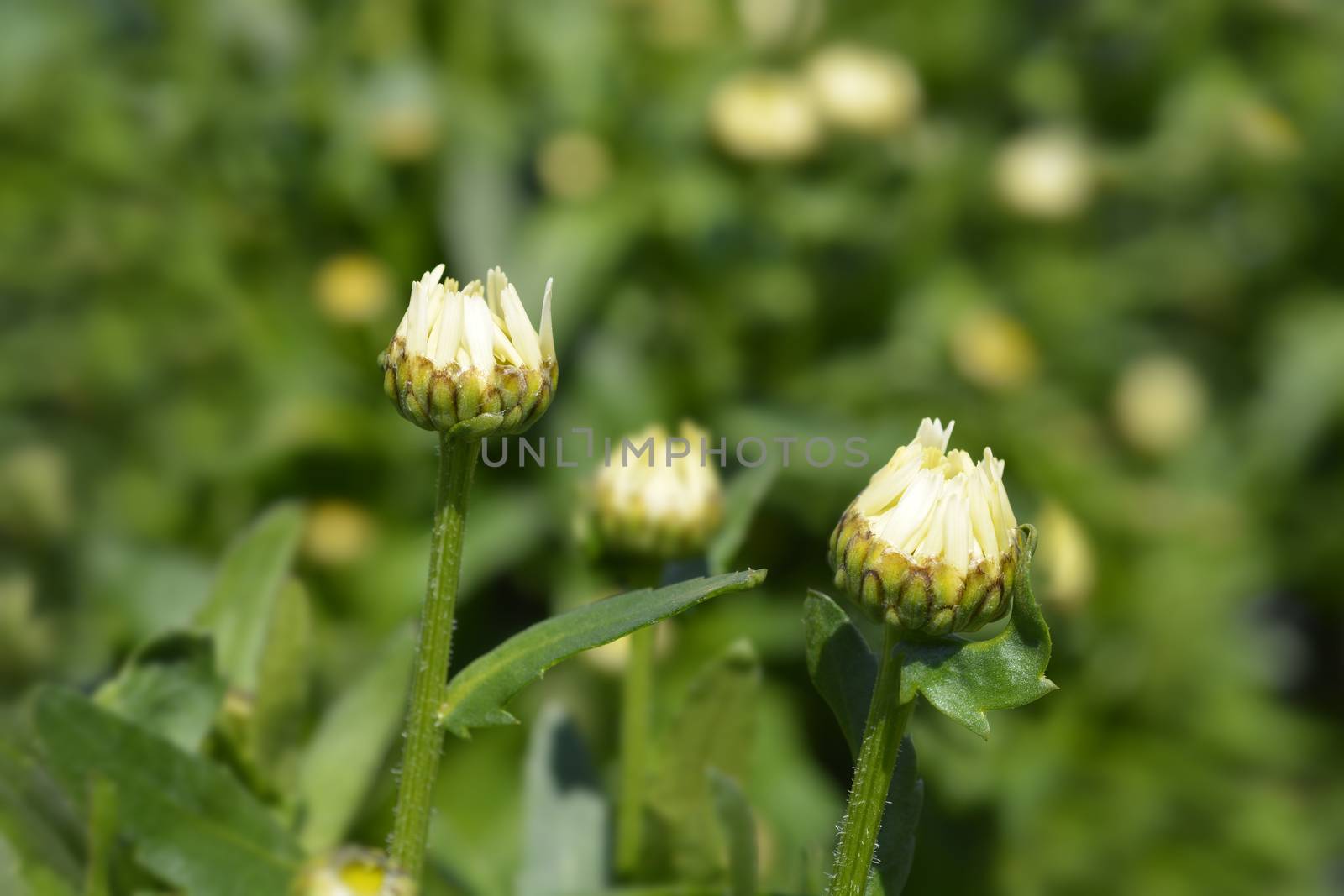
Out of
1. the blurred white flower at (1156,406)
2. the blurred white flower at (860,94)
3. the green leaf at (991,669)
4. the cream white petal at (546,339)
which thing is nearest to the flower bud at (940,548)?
the green leaf at (991,669)

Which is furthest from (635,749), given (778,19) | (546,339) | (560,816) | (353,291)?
(778,19)

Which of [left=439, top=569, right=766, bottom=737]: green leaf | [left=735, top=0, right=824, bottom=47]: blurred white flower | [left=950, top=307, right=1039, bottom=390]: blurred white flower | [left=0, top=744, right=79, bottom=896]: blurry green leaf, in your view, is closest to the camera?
[left=439, top=569, right=766, bottom=737]: green leaf

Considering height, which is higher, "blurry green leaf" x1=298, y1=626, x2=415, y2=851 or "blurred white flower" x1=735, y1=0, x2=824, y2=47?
"blurred white flower" x1=735, y1=0, x2=824, y2=47

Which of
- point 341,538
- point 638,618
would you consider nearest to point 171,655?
point 638,618

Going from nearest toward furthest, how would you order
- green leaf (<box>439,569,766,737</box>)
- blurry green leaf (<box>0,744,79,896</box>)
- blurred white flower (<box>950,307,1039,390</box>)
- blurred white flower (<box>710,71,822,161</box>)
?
green leaf (<box>439,569,766,737</box>)
blurry green leaf (<box>0,744,79,896</box>)
blurred white flower (<box>710,71,822,161</box>)
blurred white flower (<box>950,307,1039,390</box>)

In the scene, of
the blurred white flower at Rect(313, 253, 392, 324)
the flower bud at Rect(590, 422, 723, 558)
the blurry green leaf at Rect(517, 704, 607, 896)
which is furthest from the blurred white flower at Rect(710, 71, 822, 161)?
the blurry green leaf at Rect(517, 704, 607, 896)

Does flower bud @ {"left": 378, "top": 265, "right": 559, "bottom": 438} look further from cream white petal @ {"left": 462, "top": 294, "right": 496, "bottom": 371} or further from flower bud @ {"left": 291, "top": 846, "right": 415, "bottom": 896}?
flower bud @ {"left": 291, "top": 846, "right": 415, "bottom": 896}
